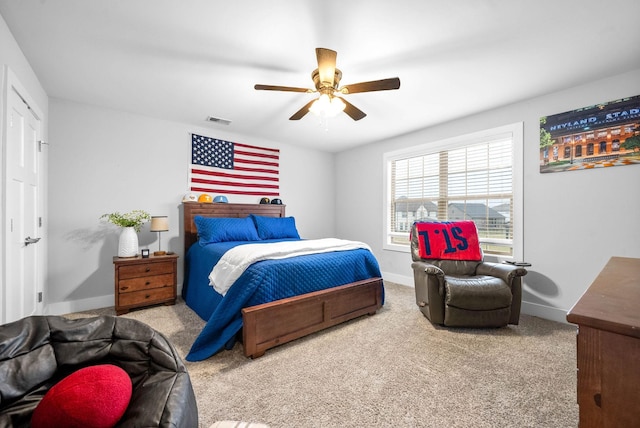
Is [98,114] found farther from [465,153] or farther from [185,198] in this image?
[465,153]

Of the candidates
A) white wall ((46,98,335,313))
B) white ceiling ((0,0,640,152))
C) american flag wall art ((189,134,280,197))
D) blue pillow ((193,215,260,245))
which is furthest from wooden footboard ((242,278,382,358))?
american flag wall art ((189,134,280,197))

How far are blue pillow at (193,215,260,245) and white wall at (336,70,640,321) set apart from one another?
3280 mm

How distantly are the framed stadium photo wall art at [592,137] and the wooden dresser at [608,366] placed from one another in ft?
9.55

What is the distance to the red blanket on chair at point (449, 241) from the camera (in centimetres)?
318

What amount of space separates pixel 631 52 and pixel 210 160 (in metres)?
4.65

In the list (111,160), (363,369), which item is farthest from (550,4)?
(111,160)

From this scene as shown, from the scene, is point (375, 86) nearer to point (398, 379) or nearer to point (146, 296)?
point (398, 379)

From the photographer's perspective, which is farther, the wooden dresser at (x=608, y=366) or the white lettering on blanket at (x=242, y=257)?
the white lettering on blanket at (x=242, y=257)

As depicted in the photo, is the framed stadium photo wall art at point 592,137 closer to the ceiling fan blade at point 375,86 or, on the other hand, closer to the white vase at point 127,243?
the ceiling fan blade at point 375,86

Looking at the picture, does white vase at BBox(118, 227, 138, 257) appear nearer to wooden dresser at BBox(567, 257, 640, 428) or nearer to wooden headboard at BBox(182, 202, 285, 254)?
wooden headboard at BBox(182, 202, 285, 254)

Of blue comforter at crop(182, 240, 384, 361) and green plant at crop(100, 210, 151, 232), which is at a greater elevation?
green plant at crop(100, 210, 151, 232)

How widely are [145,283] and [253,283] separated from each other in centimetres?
181

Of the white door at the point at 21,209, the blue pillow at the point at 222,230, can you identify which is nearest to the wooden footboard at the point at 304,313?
the blue pillow at the point at 222,230

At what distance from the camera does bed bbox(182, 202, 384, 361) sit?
215cm
